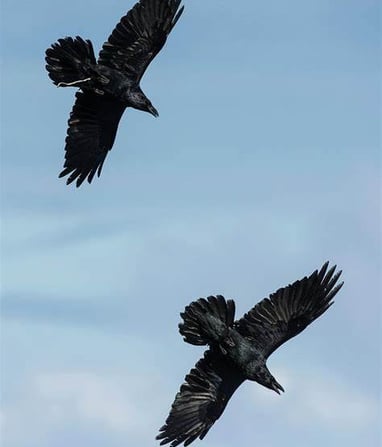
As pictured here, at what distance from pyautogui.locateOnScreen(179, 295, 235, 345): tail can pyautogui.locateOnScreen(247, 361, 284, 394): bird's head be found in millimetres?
825

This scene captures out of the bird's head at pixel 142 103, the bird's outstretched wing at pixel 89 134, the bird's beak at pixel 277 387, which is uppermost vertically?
the bird's outstretched wing at pixel 89 134

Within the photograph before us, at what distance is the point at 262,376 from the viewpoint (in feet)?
87.0

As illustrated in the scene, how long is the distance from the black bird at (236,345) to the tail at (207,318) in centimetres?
1

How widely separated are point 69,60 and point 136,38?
1.17 meters

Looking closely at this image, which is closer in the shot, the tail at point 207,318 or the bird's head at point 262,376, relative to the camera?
the tail at point 207,318

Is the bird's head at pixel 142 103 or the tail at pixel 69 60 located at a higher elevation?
the tail at pixel 69 60

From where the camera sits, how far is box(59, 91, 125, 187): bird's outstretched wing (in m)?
28.7

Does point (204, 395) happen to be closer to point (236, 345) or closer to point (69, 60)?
point (236, 345)

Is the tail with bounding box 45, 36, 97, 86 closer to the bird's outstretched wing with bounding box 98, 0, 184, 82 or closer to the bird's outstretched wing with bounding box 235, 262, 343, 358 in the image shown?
the bird's outstretched wing with bounding box 98, 0, 184, 82

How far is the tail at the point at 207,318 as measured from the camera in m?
25.7

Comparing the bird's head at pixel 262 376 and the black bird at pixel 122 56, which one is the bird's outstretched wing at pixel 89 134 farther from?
the bird's head at pixel 262 376

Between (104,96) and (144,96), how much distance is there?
68 centimetres

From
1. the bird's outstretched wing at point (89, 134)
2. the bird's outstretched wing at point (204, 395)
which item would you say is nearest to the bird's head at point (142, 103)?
the bird's outstretched wing at point (89, 134)

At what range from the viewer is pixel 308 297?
26.4 metres
